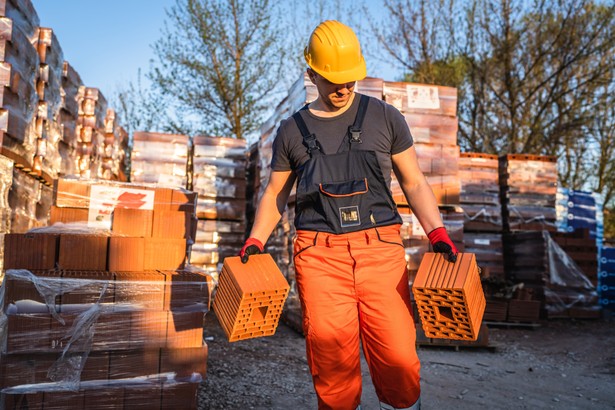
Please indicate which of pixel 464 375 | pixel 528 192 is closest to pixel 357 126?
pixel 464 375

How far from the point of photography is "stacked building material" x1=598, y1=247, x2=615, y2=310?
10.8 m

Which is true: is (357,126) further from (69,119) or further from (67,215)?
(69,119)

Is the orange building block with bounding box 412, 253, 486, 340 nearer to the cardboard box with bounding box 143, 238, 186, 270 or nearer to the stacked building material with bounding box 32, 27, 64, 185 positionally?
the cardboard box with bounding box 143, 238, 186, 270

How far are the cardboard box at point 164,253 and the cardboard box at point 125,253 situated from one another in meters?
0.04

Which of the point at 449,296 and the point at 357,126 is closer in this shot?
the point at 449,296

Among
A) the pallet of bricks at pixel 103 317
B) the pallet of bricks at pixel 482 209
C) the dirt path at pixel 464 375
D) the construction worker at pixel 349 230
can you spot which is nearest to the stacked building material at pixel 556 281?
the pallet of bricks at pixel 482 209

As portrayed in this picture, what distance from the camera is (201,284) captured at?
154 inches

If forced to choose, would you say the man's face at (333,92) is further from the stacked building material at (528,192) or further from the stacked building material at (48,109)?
the stacked building material at (528,192)

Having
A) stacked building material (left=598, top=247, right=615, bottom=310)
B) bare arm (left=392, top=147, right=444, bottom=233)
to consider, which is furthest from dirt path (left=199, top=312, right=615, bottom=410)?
stacked building material (left=598, top=247, right=615, bottom=310)

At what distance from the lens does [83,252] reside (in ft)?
12.6

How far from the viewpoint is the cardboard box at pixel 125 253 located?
12.7ft

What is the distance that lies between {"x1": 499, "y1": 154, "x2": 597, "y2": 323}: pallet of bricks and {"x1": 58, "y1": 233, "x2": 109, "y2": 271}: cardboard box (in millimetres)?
6383

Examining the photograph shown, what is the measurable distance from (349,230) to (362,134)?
0.46 metres

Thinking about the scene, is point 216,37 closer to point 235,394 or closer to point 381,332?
point 235,394
